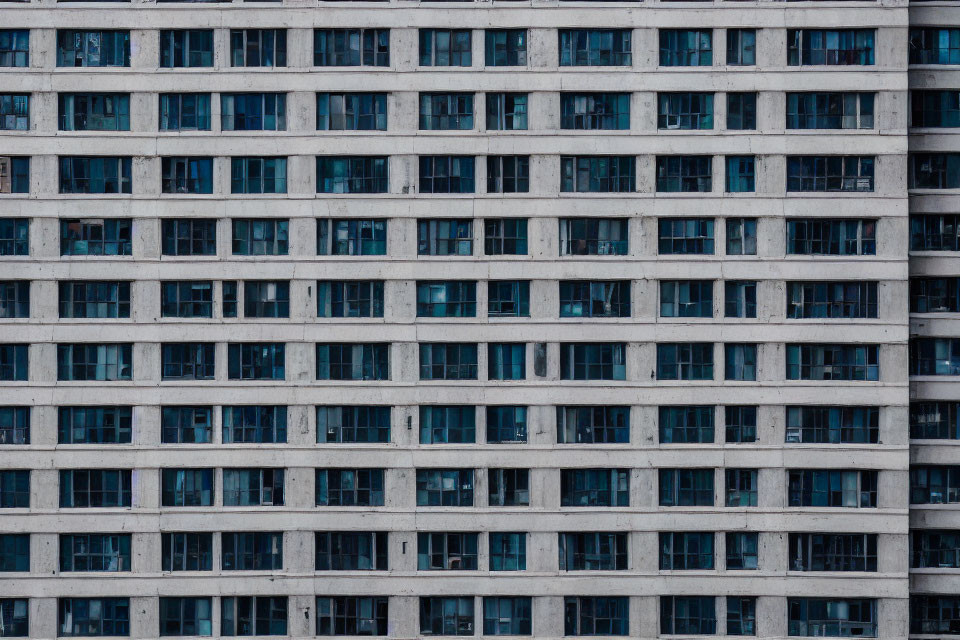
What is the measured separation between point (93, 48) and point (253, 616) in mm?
23047

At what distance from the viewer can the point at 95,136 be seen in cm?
4547

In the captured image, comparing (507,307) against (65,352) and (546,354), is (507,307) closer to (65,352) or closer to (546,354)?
(546,354)

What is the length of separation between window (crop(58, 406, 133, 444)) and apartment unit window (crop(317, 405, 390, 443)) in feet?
24.8

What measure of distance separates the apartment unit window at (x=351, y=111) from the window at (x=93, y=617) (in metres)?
20.3

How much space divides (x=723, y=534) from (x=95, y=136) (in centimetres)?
2888

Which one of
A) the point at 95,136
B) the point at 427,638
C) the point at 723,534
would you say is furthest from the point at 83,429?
the point at 723,534

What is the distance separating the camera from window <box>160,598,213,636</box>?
4572 cm

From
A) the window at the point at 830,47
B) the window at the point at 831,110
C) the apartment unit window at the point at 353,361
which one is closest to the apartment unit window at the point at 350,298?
the apartment unit window at the point at 353,361

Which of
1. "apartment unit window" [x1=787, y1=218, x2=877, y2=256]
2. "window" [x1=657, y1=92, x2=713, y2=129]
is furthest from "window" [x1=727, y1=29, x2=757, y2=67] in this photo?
"apartment unit window" [x1=787, y1=218, x2=877, y2=256]

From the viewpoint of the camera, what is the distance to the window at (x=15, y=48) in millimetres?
45625

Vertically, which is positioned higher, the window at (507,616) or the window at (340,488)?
the window at (340,488)

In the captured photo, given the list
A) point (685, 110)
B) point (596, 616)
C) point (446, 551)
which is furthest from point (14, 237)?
point (596, 616)

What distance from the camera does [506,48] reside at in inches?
1796

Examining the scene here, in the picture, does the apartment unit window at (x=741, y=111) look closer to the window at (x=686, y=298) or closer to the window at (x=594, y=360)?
the window at (x=686, y=298)
